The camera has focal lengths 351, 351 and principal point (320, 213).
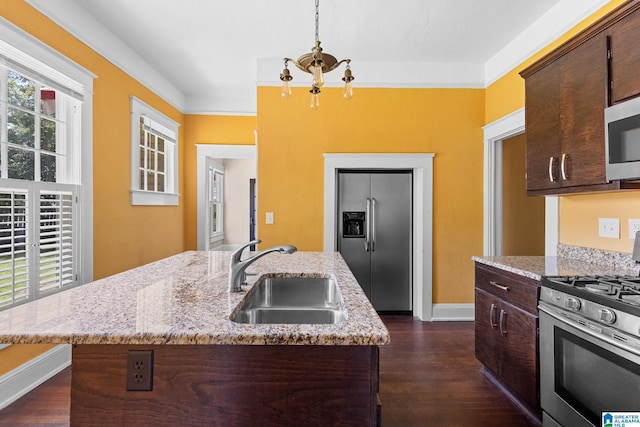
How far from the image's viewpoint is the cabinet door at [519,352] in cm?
192

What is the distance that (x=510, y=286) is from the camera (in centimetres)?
214

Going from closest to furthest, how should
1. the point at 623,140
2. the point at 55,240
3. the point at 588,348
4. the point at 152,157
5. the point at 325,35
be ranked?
the point at 588,348
the point at 623,140
the point at 55,240
the point at 325,35
the point at 152,157

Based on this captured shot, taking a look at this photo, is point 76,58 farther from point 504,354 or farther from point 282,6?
point 504,354

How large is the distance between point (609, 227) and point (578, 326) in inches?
39.1

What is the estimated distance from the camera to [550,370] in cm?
176

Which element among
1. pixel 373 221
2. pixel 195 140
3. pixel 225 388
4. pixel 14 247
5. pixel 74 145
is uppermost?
pixel 195 140

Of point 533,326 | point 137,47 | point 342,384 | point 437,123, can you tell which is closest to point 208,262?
point 342,384

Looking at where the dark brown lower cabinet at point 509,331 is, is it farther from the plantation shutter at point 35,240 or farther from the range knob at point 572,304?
the plantation shutter at point 35,240

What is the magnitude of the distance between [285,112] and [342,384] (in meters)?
3.23

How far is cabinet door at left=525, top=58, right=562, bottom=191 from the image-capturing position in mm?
2201

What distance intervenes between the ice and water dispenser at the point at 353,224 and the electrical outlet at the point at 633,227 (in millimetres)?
2363

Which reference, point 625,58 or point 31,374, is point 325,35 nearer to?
point 625,58

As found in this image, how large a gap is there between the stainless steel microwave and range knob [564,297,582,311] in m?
0.66

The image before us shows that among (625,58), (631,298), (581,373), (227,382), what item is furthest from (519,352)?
(227,382)
